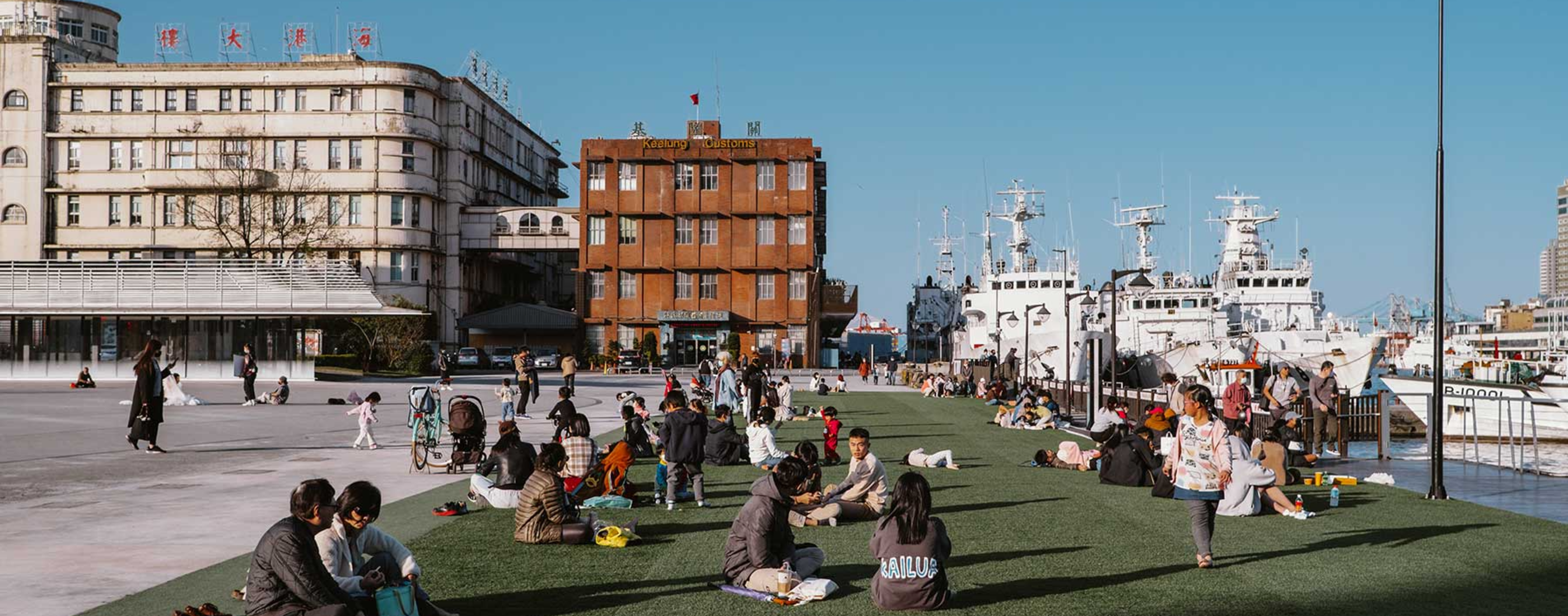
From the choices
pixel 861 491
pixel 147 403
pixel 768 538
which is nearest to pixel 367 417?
pixel 147 403

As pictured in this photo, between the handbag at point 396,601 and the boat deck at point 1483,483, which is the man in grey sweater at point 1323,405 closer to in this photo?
the boat deck at point 1483,483

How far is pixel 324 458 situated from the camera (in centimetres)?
2041

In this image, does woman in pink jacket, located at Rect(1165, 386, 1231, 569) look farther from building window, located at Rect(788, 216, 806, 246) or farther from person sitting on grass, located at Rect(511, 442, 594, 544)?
building window, located at Rect(788, 216, 806, 246)

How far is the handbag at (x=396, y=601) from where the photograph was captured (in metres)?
7.84

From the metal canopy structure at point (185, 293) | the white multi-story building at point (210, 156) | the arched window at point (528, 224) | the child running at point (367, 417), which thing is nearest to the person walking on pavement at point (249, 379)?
the metal canopy structure at point (185, 293)

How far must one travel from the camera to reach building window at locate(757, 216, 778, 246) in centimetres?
8400

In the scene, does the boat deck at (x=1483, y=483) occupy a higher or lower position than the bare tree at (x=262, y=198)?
lower

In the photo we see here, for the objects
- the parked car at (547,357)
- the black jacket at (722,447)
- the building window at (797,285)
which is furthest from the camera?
the building window at (797,285)

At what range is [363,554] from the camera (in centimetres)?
841

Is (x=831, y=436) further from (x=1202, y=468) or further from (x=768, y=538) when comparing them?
(x=768, y=538)

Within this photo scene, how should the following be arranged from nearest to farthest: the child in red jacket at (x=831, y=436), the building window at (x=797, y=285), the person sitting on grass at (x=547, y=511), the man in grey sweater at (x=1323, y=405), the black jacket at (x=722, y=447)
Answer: the person sitting on grass at (x=547, y=511) < the black jacket at (x=722, y=447) < the child in red jacket at (x=831, y=436) < the man in grey sweater at (x=1323, y=405) < the building window at (x=797, y=285)

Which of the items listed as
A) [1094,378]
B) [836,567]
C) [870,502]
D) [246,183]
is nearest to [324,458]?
[870,502]

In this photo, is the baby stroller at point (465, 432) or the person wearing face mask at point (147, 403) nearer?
the baby stroller at point (465, 432)

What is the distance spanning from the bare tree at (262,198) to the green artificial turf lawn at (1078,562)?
6968cm
